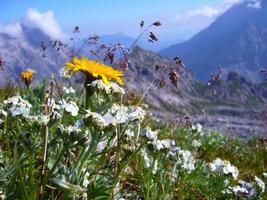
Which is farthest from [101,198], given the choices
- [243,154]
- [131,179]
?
[243,154]

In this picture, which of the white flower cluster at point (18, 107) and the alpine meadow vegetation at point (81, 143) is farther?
the white flower cluster at point (18, 107)

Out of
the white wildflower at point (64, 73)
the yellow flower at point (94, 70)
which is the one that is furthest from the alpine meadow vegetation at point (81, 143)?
the white wildflower at point (64, 73)

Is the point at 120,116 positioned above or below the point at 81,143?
above

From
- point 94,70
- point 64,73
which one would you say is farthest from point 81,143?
point 64,73

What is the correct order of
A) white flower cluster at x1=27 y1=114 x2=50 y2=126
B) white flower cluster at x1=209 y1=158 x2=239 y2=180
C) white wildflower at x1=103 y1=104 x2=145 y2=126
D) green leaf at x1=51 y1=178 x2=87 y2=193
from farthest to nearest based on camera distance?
white flower cluster at x1=209 y1=158 x2=239 y2=180, white flower cluster at x1=27 y1=114 x2=50 y2=126, white wildflower at x1=103 y1=104 x2=145 y2=126, green leaf at x1=51 y1=178 x2=87 y2=193

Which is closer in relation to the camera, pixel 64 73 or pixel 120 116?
pixel 120 116

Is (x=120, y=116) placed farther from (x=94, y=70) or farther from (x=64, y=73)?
(x=64, y=73)

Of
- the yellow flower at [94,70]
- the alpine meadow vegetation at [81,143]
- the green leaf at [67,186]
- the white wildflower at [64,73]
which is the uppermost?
the white wildflower at [64,73]

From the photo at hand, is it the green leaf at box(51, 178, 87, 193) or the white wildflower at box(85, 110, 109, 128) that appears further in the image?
the white wildflower at box(85, 110, 109, 128)

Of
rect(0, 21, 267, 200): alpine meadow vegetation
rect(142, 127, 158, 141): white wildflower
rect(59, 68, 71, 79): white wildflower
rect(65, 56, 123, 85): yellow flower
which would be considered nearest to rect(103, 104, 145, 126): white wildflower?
rect(0, 21, 267, 200): alpine meadow vegetation

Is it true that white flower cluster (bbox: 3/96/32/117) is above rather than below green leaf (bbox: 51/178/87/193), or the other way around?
above

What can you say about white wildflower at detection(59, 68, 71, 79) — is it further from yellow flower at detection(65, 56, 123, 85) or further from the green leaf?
the green leaf

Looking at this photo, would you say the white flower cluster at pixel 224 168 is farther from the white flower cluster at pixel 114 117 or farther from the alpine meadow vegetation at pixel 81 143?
the white flower cluster at pixel 114 117
